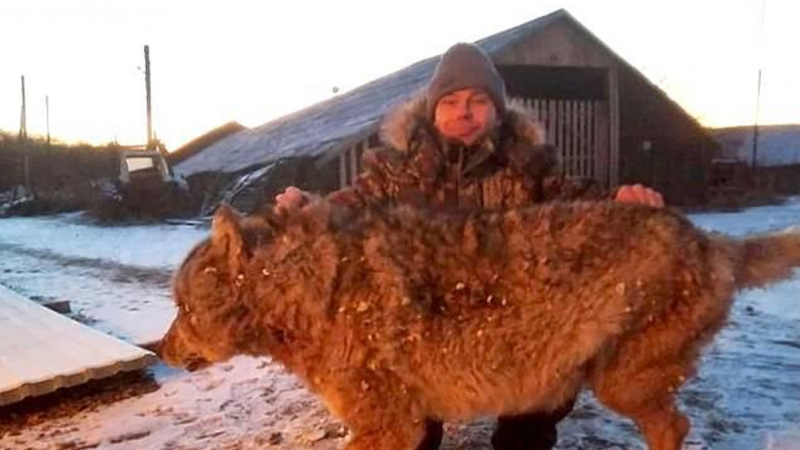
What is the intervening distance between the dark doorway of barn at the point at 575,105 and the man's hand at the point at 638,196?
1670cm

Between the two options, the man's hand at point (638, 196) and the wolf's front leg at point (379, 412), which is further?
the man's hand at point (638, 196)

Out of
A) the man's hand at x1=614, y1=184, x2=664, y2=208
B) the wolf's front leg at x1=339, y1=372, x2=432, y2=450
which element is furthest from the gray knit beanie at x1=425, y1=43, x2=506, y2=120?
the wolf's front leg at x1=339, y1=372, x2=432, y2=450

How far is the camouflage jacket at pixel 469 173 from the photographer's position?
4102 mm

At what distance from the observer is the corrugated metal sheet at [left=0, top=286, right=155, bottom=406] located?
549cm

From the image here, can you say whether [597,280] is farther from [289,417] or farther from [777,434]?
[289,417]

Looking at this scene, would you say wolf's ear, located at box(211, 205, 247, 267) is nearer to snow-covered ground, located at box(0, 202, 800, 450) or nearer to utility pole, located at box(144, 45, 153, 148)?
snow-covered ground, located at box(0, 202, 800, 450)

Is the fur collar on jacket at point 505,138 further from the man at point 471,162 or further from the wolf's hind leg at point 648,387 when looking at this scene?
the wolf's hind leg at point 648,387

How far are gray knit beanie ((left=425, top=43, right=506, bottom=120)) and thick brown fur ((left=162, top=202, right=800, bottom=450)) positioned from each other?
911 millimetres

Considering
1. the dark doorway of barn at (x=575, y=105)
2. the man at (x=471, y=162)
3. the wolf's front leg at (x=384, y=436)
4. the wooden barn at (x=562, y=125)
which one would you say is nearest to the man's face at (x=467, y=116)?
the man at (x=471, y=162)

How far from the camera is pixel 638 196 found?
12.3 ft

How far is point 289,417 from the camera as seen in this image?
5129 mm

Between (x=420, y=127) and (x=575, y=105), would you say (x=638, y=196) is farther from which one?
(x=575, y=105)

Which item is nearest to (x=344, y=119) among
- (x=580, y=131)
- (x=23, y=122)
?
(x=580, y=131)

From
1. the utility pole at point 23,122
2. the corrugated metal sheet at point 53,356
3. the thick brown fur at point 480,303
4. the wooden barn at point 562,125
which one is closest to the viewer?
the thick brown fur at point 480,303
